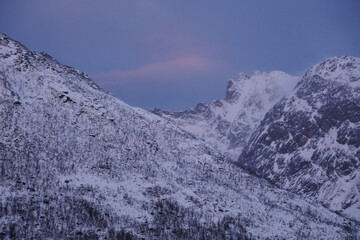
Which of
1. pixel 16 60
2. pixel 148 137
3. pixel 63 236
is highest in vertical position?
pixel 16 60

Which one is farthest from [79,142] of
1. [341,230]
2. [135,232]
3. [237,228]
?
[341,230]

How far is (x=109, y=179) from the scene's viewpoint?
90375 millimetres

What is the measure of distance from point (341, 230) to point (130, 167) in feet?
196

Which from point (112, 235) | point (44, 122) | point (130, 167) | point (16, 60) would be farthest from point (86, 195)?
point (16, 60)

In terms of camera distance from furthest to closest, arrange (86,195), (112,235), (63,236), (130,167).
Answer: (130,167) → (86,195) → (112,235) → (63,236)

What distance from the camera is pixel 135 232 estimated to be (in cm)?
7450

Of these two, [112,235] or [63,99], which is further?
[63,99]

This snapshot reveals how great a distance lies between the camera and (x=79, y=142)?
101 meters

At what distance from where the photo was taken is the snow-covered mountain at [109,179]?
7288 cm

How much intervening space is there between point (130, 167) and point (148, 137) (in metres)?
22.7

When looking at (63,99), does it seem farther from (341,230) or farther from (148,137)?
(341,230)

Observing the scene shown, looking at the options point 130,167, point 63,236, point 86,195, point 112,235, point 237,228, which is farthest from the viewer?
point 130,167

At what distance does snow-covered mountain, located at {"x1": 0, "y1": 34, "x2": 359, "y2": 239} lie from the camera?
239ft

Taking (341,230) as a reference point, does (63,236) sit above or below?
below
